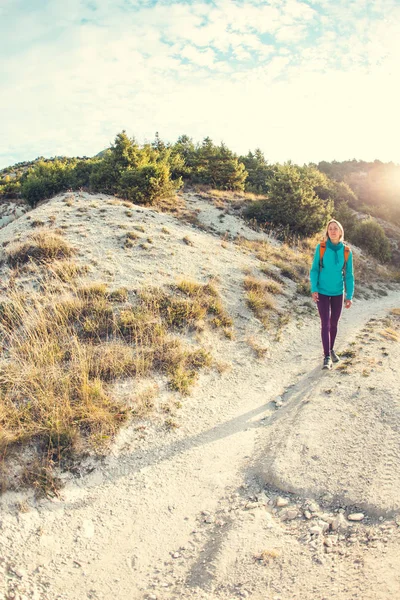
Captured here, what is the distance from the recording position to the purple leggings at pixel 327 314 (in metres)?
7.04

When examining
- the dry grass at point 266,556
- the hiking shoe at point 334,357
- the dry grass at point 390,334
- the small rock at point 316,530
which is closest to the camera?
the dry grass at point 266,556

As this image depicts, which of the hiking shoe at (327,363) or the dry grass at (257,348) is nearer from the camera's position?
the hiking shoe at (327,363)

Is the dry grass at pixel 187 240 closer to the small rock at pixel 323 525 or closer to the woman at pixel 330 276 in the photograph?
the woman at pixel 330 276

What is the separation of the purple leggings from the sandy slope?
670 mm

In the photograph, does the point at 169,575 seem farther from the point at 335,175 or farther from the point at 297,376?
the point at 335,175

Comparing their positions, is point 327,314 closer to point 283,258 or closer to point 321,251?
point 321,251

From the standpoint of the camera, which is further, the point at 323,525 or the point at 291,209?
the point at 291,209

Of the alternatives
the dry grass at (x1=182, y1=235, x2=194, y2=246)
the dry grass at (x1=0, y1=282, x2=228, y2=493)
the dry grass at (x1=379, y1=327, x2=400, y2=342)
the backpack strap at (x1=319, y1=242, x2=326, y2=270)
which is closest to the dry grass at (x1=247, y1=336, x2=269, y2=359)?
the dry grass at (x1=0, y1=282, x2=228, y2=493)

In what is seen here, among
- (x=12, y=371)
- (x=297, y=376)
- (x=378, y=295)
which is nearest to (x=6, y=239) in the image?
(x=12, y=371)

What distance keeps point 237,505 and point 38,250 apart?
336 inches

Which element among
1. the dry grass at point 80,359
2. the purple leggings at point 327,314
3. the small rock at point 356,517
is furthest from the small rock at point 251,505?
the purple leggings at point 327,314

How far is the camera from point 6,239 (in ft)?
38.5

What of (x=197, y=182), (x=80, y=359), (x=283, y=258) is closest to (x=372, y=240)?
(x=283, y=258)

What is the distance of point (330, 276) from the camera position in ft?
22.8
